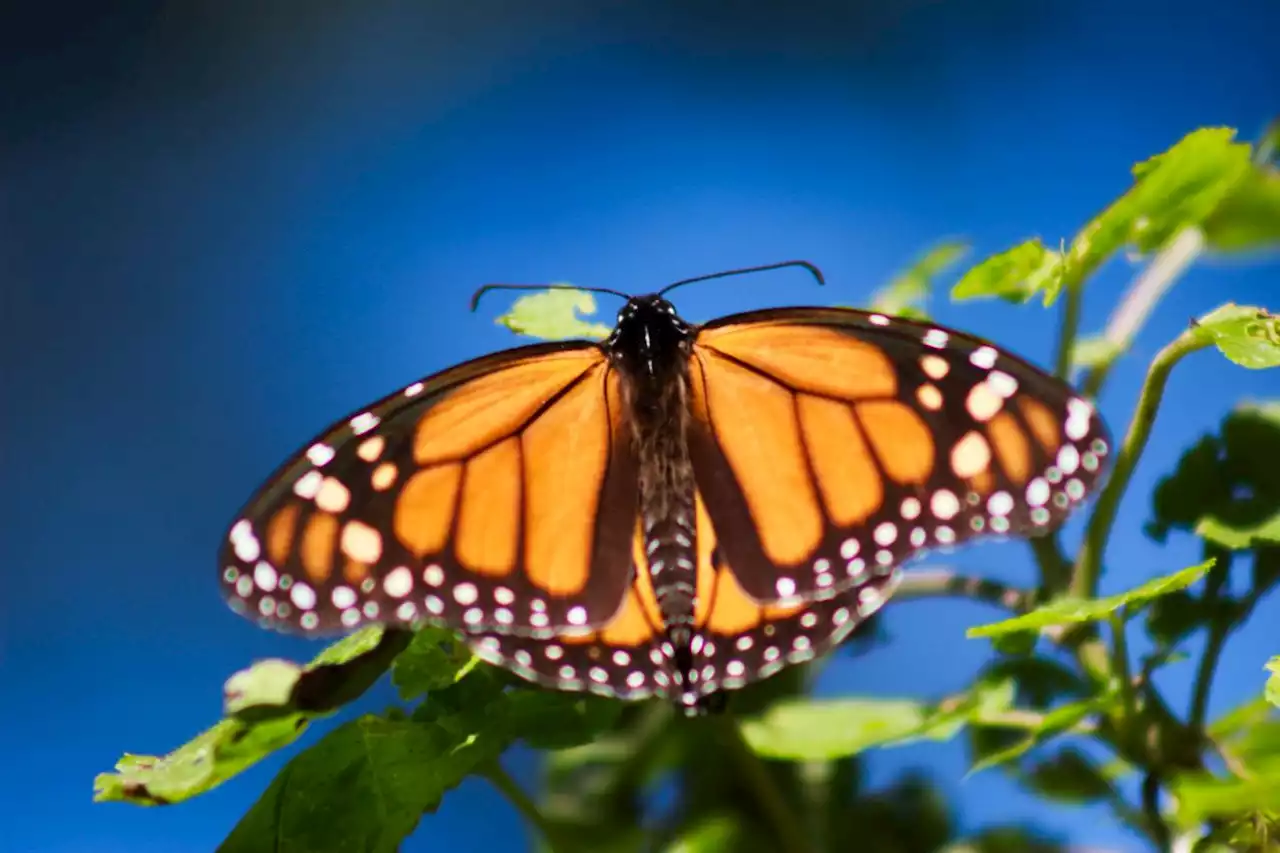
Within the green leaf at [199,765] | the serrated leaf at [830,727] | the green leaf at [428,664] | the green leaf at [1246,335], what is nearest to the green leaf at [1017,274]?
the green leaf at [1246,335]

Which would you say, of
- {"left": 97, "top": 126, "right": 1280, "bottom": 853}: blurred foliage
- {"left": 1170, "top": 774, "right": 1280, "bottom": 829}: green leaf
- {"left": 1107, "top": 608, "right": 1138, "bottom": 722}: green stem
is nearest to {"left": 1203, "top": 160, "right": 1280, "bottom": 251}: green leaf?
{"left": 97, "top": 126, "right": 1280, "bottom": 853}: blurred foliage

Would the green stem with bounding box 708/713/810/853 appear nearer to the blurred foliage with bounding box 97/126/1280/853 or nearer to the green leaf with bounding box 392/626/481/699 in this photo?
the blurred foliage with bounding box 97/126/1280/853

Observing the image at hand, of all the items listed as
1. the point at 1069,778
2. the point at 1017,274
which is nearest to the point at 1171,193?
the point at 1017,274

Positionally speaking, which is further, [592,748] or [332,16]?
[332,16]

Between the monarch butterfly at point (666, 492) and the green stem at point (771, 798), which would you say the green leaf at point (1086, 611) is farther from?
the green stem at point (771, 798)

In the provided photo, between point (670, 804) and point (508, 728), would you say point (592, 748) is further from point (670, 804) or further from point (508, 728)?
point (508, 728)

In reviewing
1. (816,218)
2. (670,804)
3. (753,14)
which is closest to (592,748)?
(670,804)

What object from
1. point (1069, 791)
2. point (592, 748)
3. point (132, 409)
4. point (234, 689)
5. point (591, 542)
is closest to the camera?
point (234, 689)

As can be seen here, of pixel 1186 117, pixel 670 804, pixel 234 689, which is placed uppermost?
pixel 1186 117
